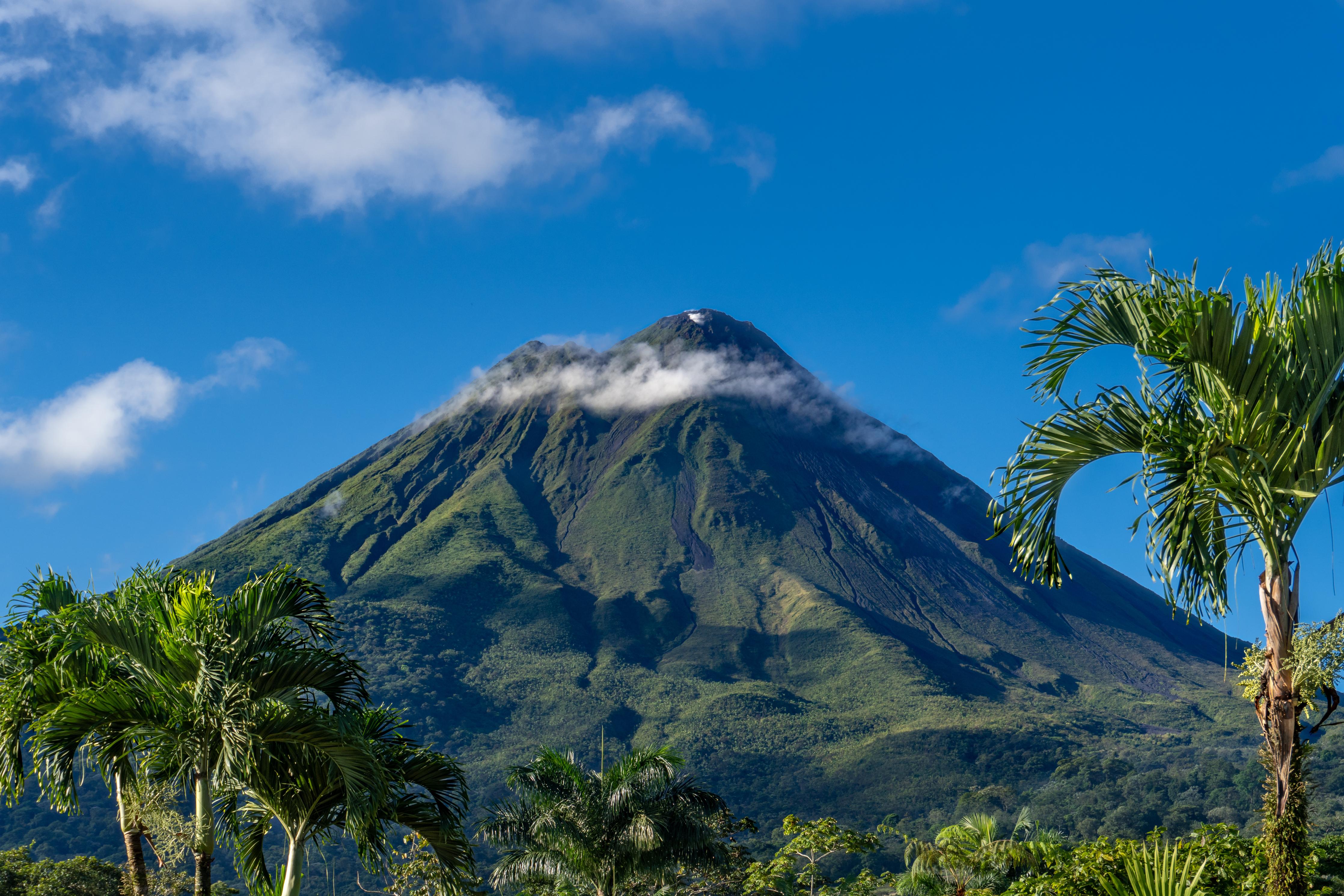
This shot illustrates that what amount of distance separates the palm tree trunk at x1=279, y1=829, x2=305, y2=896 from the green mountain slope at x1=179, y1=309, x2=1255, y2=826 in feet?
257

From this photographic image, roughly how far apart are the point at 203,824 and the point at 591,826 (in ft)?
29.7

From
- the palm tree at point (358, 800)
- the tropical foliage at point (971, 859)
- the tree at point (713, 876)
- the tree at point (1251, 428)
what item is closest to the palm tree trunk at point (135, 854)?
the palm tree at point (358, 800)

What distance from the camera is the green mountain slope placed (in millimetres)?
107938

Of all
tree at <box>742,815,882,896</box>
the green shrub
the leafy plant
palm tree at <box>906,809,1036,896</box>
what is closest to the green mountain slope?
tree at <box>742,815,882,896</box>

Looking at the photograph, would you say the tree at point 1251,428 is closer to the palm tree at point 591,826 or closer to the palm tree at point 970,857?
the palm tree at point 591,826

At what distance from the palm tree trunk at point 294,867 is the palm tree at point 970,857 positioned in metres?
12.8

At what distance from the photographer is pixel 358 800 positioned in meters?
6.39

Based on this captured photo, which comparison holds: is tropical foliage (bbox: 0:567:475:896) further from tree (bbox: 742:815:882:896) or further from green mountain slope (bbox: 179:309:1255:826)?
green mountain slope (bbox: 179:309:1255:826)

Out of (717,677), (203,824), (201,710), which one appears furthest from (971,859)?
(717,677)

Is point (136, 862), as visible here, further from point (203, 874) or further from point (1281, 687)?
point (1281, 687)

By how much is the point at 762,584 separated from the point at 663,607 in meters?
15.1

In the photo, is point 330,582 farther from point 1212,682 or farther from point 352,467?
point 1212,682

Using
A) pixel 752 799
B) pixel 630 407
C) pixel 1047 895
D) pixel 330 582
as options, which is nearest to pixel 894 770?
pixel 752 799

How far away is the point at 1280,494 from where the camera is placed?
4762 millimetres
